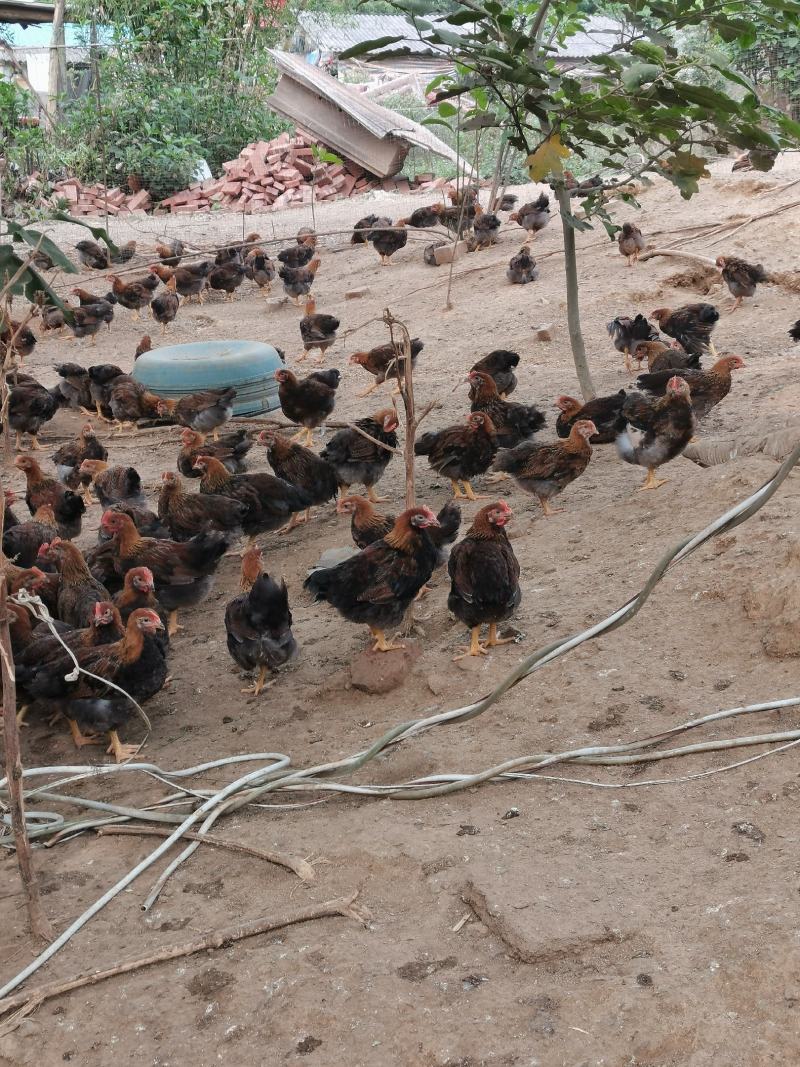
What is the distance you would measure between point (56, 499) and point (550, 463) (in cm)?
353

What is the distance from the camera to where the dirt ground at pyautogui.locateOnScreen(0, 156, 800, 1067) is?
252 centimetres

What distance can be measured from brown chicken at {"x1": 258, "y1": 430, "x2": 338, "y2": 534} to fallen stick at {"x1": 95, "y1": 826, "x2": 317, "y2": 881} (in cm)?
384

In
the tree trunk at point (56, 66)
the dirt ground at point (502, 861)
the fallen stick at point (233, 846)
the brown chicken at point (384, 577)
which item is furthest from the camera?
the tree trunk at point (56, 66)

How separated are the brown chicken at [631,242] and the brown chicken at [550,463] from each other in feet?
21.1

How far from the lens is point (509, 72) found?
16.1ft

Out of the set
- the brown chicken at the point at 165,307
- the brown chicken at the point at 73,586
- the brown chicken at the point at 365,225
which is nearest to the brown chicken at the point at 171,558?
the brown chicken at the point at 73,586

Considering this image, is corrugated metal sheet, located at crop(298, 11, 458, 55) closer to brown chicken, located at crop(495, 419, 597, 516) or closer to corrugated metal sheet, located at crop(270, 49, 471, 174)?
corrugated metal sheet, located at crop(270, 49, 471, 174)

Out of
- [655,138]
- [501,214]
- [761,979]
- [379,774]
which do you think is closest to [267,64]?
[501,214]

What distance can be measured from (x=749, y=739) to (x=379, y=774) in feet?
4.68

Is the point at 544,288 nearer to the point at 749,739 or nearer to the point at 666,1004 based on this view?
the point at 749,739

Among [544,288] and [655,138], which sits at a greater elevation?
[655,138]

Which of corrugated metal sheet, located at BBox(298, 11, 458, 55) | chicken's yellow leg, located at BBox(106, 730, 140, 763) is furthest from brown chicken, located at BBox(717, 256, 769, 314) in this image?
corrugated metal sheet, located at BBox(298, 11, 458, 55)

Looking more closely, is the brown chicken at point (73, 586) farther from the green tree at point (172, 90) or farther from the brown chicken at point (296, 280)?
the green tree at point (172, 90)

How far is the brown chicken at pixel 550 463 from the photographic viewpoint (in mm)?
6770
